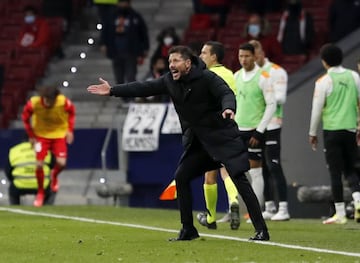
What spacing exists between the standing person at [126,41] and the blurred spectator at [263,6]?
6.55 feet

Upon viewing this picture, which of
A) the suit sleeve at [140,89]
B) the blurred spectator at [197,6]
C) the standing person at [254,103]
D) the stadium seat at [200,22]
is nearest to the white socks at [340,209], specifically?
the standing person at [254,103]

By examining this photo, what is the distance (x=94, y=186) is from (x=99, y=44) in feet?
13.9

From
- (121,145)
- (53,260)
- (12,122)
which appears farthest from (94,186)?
(53,260)

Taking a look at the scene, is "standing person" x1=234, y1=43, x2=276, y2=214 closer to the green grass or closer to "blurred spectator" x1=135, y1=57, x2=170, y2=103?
the green grass

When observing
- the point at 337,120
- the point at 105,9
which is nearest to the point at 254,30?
the point at 105,9

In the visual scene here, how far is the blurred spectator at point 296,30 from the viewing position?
2589cm

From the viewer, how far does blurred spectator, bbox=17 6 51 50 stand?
29.1m

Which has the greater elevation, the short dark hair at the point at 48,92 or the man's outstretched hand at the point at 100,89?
the man's outstretched hand at the point at 100,89

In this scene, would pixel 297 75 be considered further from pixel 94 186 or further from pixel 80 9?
pixel 80 9

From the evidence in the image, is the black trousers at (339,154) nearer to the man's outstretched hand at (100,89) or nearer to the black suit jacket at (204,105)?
the black suit jacket at (204,105)

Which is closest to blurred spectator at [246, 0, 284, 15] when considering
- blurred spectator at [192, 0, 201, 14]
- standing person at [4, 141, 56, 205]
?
blurred spectator at [192, 0, 201, 14]

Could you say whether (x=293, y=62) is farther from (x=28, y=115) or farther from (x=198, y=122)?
(x=198, y=122)

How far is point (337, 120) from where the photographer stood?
18.4m

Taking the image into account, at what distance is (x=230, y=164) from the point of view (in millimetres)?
14727
